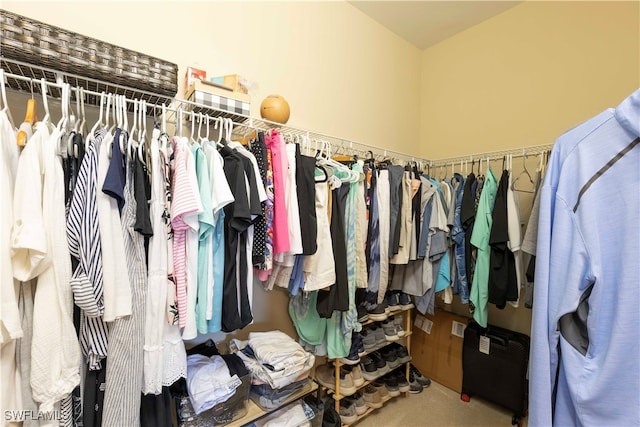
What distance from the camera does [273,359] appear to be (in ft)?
4.19

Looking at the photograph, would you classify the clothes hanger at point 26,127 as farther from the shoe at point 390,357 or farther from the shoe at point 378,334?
the shoe at point 390,357

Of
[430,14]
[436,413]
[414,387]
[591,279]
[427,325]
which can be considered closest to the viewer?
[591,279]

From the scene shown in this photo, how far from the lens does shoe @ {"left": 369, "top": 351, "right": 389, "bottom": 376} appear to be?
6.43 feet

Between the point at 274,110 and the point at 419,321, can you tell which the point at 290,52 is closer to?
the point at 274,110

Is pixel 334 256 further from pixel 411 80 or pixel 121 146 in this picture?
pixel 411 80

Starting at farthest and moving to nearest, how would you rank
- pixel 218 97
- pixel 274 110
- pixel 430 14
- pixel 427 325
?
pixel 427 325 → pixel 430 14 → pixel 274 110 → pixel 218 97

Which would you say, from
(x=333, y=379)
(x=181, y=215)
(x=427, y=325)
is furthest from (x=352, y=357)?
(x=181, y=215)

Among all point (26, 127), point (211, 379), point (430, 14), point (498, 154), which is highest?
point (430, 14)

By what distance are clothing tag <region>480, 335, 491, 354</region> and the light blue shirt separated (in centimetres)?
140

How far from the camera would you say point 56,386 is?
770 mm

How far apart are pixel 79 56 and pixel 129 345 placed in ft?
3.19

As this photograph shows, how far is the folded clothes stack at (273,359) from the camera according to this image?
4.10 ft

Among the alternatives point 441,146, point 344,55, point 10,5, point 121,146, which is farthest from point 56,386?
point 441,146

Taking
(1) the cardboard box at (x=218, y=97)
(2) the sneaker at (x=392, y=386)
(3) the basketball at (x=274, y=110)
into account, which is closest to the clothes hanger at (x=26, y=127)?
(1) the cardboard box at (x=218, y=97)
